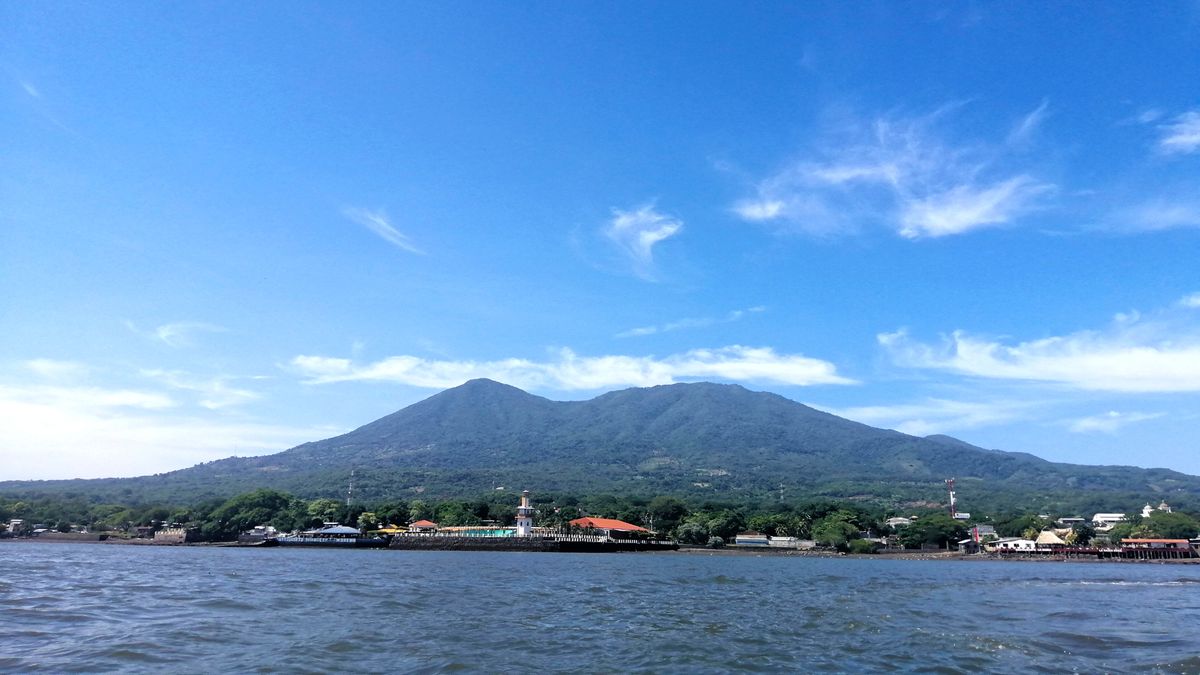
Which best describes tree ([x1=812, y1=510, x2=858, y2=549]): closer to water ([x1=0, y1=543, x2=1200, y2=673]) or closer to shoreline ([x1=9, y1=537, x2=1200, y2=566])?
shoreline ([x1=9, y1=537, x2=1200, y2=566])

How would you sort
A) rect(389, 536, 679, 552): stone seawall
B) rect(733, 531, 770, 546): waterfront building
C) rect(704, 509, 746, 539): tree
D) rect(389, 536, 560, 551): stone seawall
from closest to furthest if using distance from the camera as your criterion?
rect(389, 536, 679, 552): stone seawall < rect(389, 536, 560, 551): stone seawall < rect(733, 531, 770, 546): waterfront building < rect(704, 509, 746, 539): tree

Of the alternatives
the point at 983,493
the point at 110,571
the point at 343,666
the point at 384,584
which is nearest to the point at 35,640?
the point at 343,666

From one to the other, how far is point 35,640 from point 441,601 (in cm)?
943

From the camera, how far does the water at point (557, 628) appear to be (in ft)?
37.1

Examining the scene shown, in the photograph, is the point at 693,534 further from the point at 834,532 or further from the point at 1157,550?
the point at 1157,550

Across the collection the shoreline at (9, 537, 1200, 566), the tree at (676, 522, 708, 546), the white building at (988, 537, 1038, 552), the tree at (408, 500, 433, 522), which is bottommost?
the shoreline at (9, 537, 1200, 566)

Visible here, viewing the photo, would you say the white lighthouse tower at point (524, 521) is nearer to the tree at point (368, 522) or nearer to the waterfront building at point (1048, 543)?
the tree at point (368, 522)

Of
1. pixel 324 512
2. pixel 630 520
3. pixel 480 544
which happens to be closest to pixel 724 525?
pixel 630 520

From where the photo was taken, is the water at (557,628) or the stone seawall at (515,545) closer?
the water at (557,628)

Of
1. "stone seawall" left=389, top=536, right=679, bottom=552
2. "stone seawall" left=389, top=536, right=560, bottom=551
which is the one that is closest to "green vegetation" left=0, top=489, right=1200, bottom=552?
"stone seawall" left=389, top=536, right=679, bottom=552

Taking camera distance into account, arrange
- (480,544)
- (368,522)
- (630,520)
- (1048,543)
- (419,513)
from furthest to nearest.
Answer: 1. (419,513)
2. (630,520)
3. (368,522)
4. (1048,543)
5. (480,544)

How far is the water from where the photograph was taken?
11.3m

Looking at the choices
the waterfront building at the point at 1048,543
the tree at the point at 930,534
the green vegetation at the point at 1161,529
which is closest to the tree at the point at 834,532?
the tree at the point at 930,534

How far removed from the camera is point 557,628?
15.0 meters
